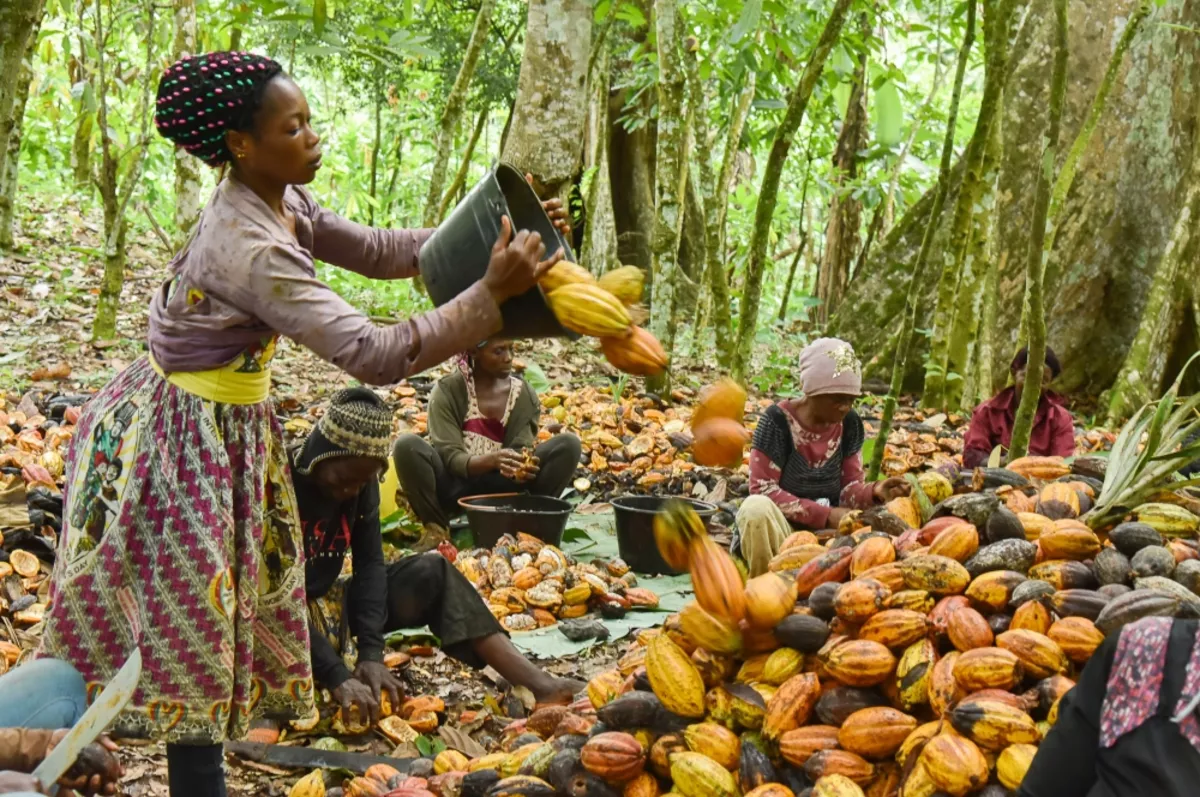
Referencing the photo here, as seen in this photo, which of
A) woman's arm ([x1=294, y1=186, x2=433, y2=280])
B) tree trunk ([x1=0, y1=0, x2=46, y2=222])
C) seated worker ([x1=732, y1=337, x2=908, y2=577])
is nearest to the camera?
woman's arm ([x1=294, y1=186, x2=433, y2=280])

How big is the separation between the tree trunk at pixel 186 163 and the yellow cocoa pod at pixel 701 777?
389 centimetres

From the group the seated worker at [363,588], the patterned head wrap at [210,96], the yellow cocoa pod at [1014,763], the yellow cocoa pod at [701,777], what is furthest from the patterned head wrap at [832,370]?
the patterned head wrap at [210,96]

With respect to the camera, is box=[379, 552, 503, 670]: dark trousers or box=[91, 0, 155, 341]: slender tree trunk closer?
box=[379, 552, 503, 670]: dark trousers

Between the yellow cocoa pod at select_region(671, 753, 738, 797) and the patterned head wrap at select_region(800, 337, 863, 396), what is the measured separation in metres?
1.68

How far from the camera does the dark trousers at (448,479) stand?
4309mm

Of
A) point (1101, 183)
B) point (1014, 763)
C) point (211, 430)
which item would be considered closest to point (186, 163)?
point (211, 430)

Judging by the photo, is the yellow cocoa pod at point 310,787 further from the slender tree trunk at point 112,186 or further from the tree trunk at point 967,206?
the slender tree trunk at point 112,186

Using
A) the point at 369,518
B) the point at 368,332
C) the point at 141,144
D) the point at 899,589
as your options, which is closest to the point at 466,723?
the point at 369,518

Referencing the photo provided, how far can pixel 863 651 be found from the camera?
200cm

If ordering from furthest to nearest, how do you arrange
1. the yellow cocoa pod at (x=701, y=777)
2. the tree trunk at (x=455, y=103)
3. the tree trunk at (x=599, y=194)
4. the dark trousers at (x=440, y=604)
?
the tree trunk at (x=599, y=194), the tree trunk at (x=455, y=103), the dark trousers at (x=440, y=604), the yellow cocoa pod at (x=701, y=777)

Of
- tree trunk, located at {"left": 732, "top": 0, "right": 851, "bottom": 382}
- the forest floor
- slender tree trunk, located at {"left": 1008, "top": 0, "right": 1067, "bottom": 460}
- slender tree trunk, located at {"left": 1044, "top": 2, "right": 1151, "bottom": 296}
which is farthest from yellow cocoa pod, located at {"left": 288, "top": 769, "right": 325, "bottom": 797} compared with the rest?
slender tree trunk, located at {"left": 1044, "top": 2, "right": 1151, "bottom": 296}

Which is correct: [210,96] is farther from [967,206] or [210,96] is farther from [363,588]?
[967,206]

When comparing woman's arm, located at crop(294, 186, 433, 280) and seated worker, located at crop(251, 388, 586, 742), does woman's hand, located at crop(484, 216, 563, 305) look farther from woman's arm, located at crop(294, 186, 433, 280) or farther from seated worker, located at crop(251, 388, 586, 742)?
seated worker, located at crop(251, 388, 586, 742)

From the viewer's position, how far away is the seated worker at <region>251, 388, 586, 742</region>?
2605mm
